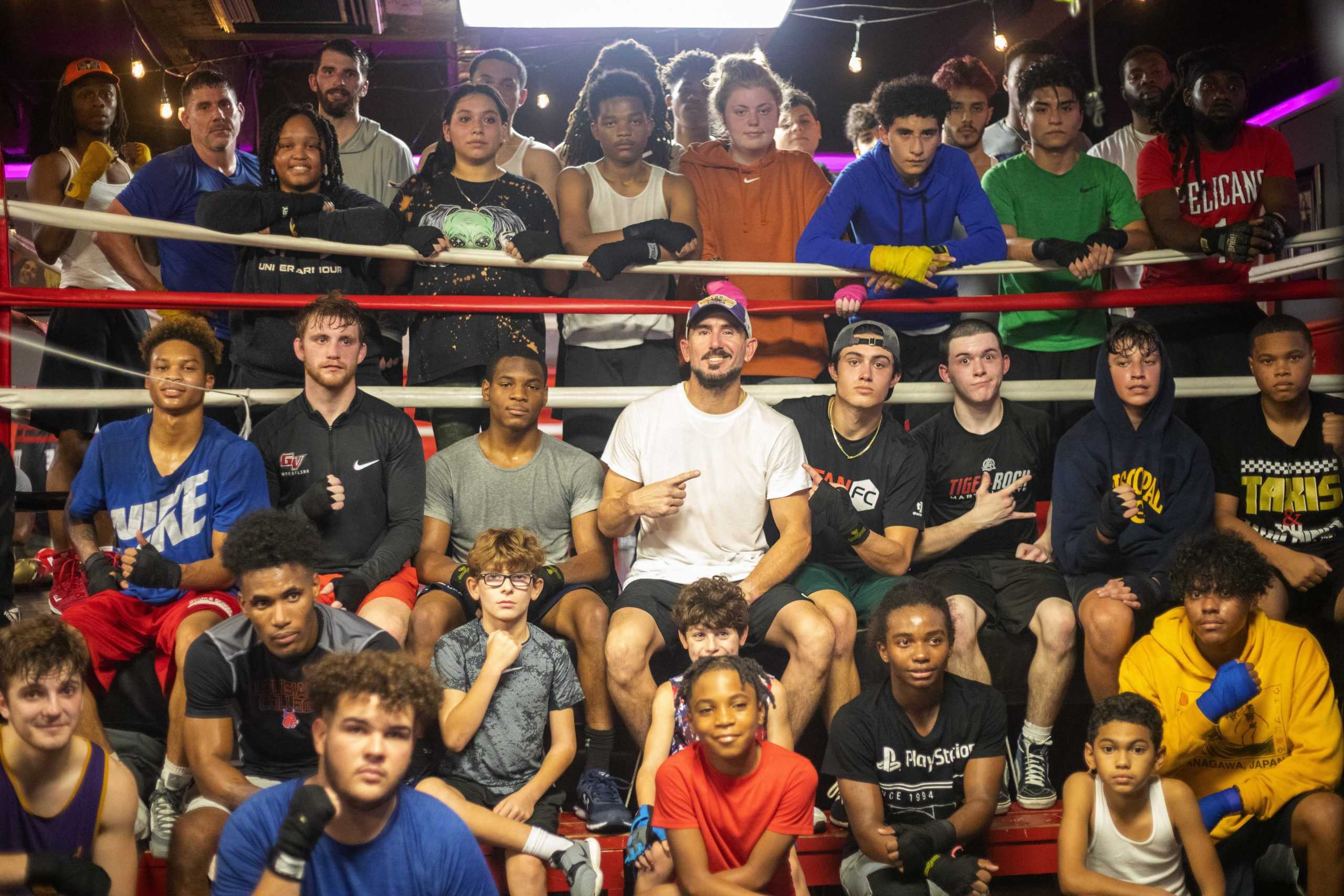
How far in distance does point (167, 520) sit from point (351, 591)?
0.60 meters

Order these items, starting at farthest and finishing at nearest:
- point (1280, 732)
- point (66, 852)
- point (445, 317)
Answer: point (445, 317)
point (1280, 732)
point (66, 852)

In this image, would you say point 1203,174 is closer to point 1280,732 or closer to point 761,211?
point 761,211

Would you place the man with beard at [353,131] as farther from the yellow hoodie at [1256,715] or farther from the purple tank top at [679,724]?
the yellow hoodie at [1256,715]

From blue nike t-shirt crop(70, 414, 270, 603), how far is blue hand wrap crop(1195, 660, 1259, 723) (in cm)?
271

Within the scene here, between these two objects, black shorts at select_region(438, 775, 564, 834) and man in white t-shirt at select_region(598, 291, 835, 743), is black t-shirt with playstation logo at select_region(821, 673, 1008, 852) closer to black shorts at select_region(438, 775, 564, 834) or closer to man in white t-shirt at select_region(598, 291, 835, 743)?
man in white t-shirt at select_region(598, 291, 835, 743)

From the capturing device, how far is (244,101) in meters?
8.09

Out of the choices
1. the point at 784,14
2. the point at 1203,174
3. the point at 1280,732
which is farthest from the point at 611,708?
the point at 784,14

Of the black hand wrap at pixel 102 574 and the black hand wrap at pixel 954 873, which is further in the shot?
the black hand wrap at pixel 102 574

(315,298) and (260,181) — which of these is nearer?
(315,298)

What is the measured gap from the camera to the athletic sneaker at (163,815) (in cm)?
300

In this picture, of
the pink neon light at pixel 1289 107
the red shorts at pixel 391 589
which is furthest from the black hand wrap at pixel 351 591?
the pink neon light at pixel 1289 107

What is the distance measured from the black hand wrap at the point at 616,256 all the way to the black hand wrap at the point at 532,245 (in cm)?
15

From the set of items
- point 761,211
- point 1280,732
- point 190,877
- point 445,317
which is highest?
point 761,211

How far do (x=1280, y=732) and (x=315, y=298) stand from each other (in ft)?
10.1
